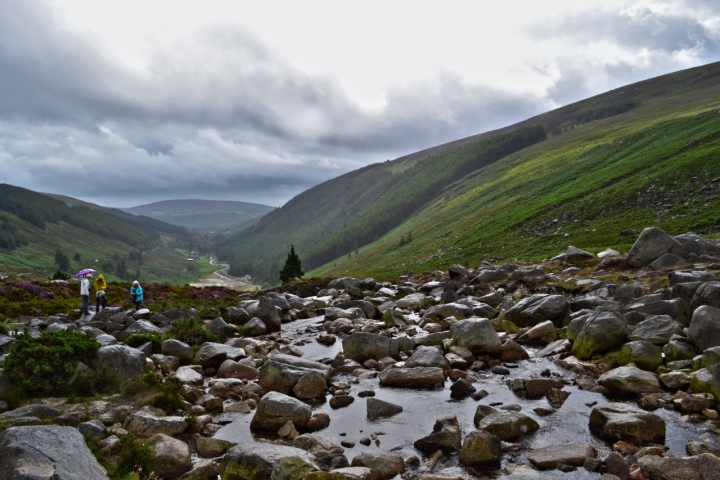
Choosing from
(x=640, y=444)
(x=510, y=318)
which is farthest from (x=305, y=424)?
(x=510, y=318)

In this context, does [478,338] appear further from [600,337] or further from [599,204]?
[599,204]

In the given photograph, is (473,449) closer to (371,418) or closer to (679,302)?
(371,418)

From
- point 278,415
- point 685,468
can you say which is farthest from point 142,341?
point 685,468

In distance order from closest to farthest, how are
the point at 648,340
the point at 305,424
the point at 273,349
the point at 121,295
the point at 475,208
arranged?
1. the point at 305,424
2. the point at 648,340
3. the point at 273,349
4. the point at 121,295
5. the point at 475,208

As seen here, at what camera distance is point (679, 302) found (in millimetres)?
20562

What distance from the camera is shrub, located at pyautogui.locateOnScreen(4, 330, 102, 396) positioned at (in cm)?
1540

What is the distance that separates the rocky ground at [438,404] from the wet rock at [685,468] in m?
0.03

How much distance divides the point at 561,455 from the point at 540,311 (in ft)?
50.7

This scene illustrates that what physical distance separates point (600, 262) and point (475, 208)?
88566 millimetres

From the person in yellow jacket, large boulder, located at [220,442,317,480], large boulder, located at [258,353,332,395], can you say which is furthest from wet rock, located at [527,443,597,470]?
the person in yellow jacket

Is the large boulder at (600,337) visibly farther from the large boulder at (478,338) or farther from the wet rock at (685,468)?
the wet rock at (685,468)

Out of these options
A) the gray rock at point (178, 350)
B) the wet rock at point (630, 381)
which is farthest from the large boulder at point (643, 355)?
the gray rock at point (178, 350)

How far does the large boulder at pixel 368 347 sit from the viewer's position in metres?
21.8

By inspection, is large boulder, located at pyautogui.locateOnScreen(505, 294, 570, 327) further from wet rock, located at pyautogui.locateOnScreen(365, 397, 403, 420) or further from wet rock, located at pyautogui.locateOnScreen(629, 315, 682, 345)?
wet rock, located at pyautogui.locateOnScreen(365, 397, 403, 420)
